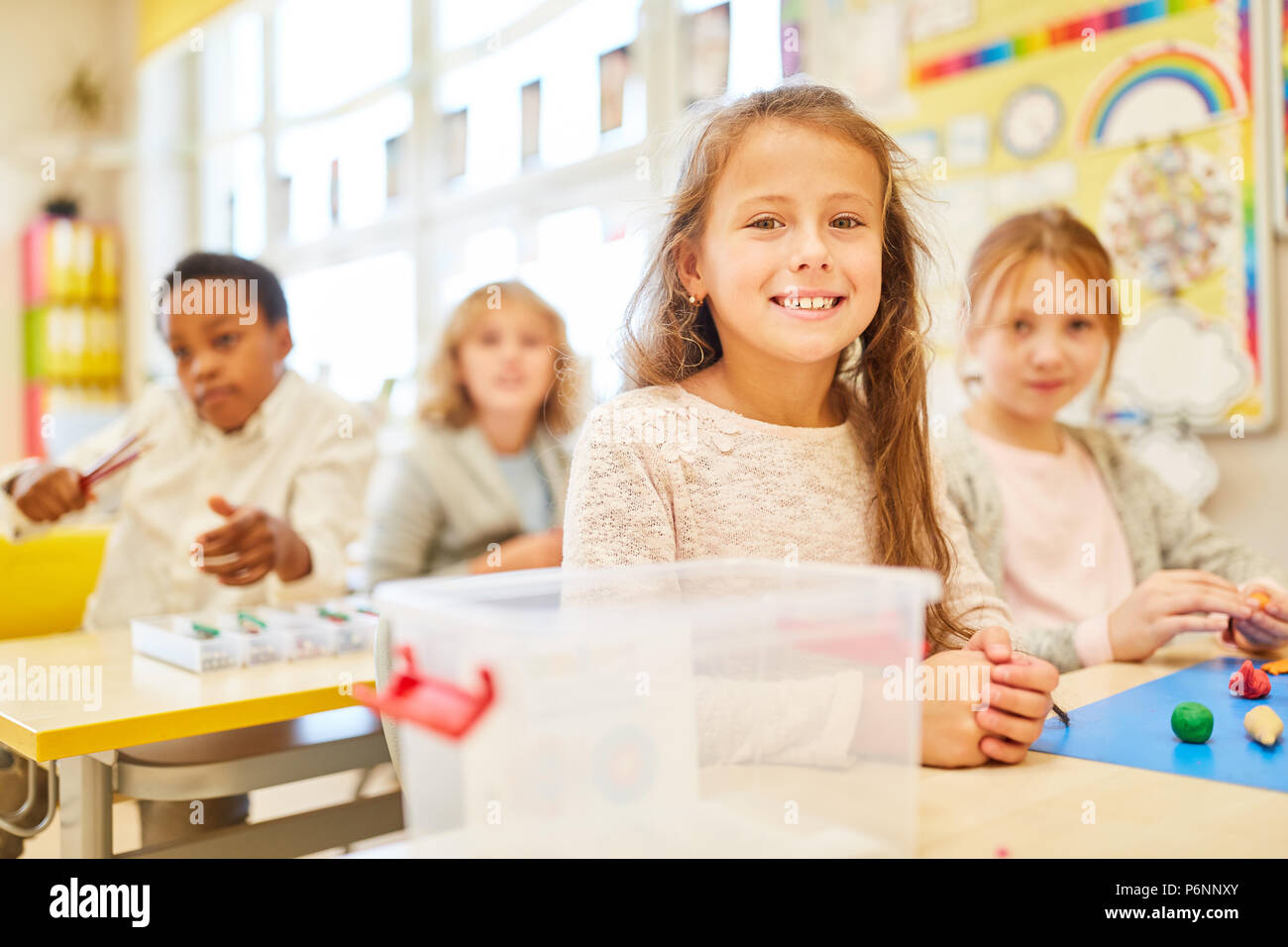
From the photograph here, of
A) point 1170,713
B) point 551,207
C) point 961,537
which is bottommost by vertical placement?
point 1170,713

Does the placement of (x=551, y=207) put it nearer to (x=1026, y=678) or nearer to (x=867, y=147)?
(x=867, y=147)

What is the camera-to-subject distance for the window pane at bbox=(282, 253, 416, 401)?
4.43 meters

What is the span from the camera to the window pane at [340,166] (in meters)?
4.61

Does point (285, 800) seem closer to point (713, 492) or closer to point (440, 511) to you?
point (440, 511)

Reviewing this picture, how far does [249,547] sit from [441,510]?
0.82m

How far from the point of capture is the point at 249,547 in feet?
4.59

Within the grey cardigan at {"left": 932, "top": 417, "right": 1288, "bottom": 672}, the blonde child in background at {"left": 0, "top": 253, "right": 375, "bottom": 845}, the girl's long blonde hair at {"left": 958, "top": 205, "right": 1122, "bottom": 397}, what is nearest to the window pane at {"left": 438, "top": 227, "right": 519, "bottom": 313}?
the blonde child in background at {"left": 0, "top": 253, "right": 375, "bottom": 845}

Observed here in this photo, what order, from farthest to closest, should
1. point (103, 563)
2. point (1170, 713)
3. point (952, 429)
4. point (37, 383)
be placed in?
1. point (37, 383)
2. point (103, 563)
3. point (952, 429)
4. point (1170, 713)

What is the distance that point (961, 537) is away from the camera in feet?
3.37

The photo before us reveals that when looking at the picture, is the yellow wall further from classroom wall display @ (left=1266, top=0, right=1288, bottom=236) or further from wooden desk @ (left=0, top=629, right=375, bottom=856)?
wooden desk @ (left=0, top=629, right=375, bottom=856)

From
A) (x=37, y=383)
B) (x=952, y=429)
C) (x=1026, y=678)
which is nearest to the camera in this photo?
(x=1026, y=678)

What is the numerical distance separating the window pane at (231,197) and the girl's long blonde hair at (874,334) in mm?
5108

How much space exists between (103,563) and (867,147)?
4.61 feet

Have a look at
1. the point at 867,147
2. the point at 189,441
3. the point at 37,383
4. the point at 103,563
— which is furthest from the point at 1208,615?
the point at 37,383
